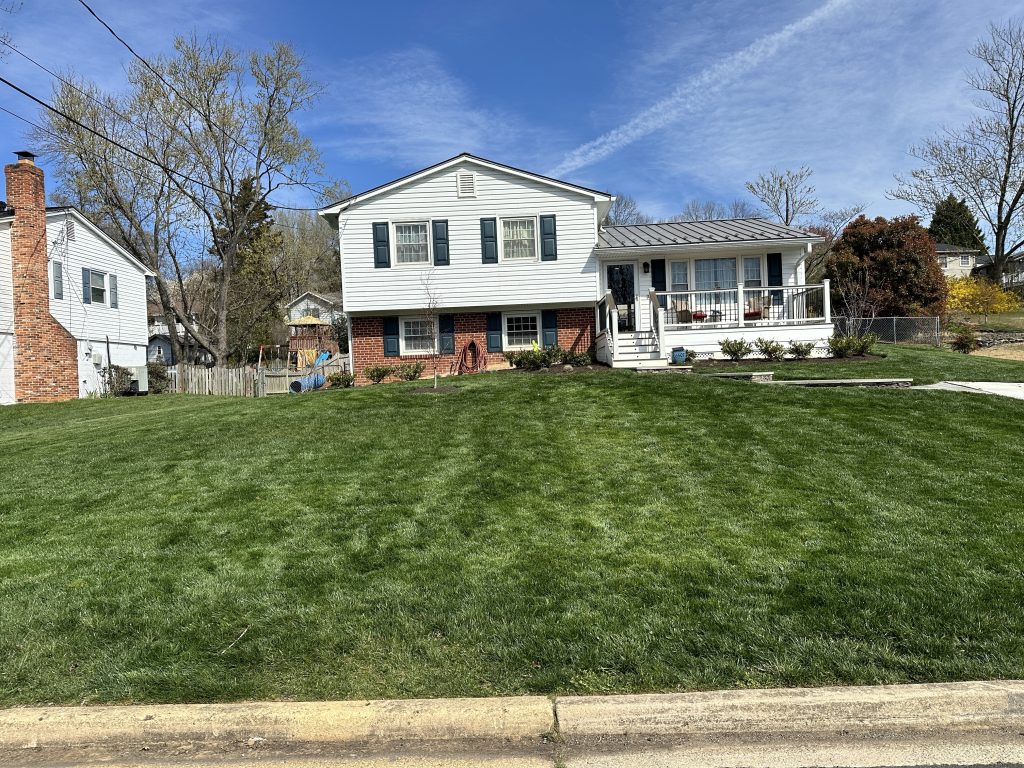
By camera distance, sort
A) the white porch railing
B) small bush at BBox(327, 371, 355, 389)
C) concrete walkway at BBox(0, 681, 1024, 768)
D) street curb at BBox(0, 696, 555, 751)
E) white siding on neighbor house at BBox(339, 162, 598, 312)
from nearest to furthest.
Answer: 1. concrete walkway at BBox(0, 681, 1024, 768)
2. street curb at BBox(0, 696, 555, 751)
3. the white porch railing
4. small bush at BBox(327, 371, 355, 389)
5. white siding on neighbor house at BBox(339, 162, 598, 312)

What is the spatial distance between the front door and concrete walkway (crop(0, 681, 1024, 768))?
16935 millimetres

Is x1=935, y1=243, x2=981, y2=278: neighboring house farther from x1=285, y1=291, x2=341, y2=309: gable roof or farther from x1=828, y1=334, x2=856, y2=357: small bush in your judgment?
x1=828, y1=334, x2=856, y2=357: small bush

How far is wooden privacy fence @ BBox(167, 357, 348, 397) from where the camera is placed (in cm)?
2228

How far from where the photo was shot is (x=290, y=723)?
9.92 ft

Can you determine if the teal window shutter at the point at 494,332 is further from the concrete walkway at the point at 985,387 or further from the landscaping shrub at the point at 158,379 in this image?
the landscaping shrub at the point at 158,379

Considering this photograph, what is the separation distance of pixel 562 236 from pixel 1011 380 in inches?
477

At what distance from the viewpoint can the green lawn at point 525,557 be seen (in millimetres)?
3359

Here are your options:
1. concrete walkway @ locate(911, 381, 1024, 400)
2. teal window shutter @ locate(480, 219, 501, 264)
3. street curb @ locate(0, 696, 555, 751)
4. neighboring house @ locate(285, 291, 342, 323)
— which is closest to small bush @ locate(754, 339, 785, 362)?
concrete walkway @ locate(911, 381, 1024, 400)

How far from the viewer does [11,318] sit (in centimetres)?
2109

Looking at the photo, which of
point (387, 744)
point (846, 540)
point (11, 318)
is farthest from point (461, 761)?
point (11, 318)

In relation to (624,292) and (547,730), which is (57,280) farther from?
(547,730)

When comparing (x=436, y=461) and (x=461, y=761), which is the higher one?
(x=436, y=461)

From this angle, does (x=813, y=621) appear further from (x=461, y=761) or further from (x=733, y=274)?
(x=733, y=274)

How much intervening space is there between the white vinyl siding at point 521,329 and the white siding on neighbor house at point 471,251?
77cm
